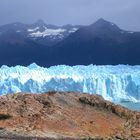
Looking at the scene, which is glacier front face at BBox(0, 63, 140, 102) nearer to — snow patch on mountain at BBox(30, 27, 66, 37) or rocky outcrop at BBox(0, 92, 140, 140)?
rocky outcrop at BBox(0, 92, 140, 140)

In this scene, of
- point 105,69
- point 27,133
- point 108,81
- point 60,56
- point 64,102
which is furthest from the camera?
point 60,56

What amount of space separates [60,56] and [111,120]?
77.9 m

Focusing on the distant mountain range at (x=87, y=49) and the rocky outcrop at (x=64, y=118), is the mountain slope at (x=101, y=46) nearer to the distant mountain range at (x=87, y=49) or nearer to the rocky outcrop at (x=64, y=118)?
the distant mountain range at (x=87, y=49)

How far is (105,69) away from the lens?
6956 centimetres

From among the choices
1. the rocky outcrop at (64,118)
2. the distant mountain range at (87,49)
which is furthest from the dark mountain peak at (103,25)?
the rocky outcrop at (64,118)

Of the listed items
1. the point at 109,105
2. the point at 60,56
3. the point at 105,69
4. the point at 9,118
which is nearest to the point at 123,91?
the point at 105,69

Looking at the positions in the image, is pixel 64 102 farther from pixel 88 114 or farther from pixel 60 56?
pixel 60 56

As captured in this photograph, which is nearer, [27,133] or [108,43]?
[27,133]

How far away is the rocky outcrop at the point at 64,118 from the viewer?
32.6m

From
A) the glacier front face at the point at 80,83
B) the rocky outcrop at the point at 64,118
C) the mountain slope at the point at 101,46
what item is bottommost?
the rocky outcrop at the point at 64,118

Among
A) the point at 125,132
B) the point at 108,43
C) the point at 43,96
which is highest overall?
the point at 108,43

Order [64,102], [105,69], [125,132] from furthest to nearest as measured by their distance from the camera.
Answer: [105,69], [64,102], [125,132]

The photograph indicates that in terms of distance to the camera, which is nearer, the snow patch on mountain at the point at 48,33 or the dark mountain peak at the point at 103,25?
the dark mountain peak at the point at 103,25

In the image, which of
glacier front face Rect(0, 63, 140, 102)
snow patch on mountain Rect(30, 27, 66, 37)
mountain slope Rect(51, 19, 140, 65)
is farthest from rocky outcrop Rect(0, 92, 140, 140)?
snow patch on mountain Rect(30, 27, 66, 37)
